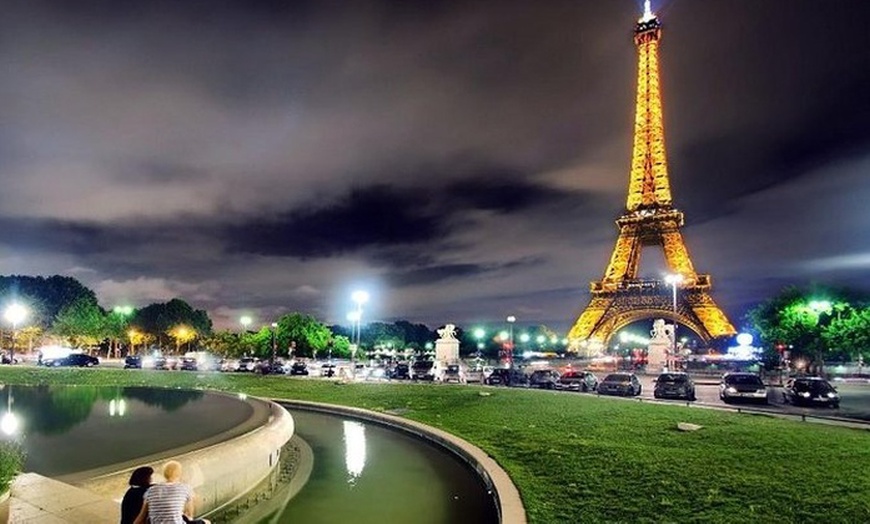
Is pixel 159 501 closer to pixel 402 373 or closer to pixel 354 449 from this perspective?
pixel 354 449

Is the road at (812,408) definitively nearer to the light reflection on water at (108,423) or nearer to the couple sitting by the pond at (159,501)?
the light reflection on water at (108,423)

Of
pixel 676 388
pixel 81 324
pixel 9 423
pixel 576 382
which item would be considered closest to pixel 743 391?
pixel 676 388

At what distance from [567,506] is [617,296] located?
275ft

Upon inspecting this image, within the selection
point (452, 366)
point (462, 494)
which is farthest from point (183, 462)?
point (452, 366)

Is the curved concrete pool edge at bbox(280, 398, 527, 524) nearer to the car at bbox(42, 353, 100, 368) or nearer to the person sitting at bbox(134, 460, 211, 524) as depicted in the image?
the person sitting at bbox(134, 460, 211, 524)

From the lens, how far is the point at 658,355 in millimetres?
59938

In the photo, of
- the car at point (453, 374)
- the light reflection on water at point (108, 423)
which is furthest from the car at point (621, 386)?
the light reflection on water at point (108, 423)

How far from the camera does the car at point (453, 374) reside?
4562 cm

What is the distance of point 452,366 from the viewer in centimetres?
5266

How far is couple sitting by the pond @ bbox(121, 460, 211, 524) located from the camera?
770 centimetres

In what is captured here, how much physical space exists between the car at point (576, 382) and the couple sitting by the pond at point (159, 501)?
34857 millimetres

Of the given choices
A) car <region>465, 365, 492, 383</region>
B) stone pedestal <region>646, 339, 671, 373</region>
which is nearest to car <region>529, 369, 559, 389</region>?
car <region>465, 365, 492, 383</region>

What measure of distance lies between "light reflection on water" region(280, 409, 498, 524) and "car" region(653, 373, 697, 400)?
17.2 m

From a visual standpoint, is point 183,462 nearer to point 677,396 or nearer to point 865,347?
point 677,396
